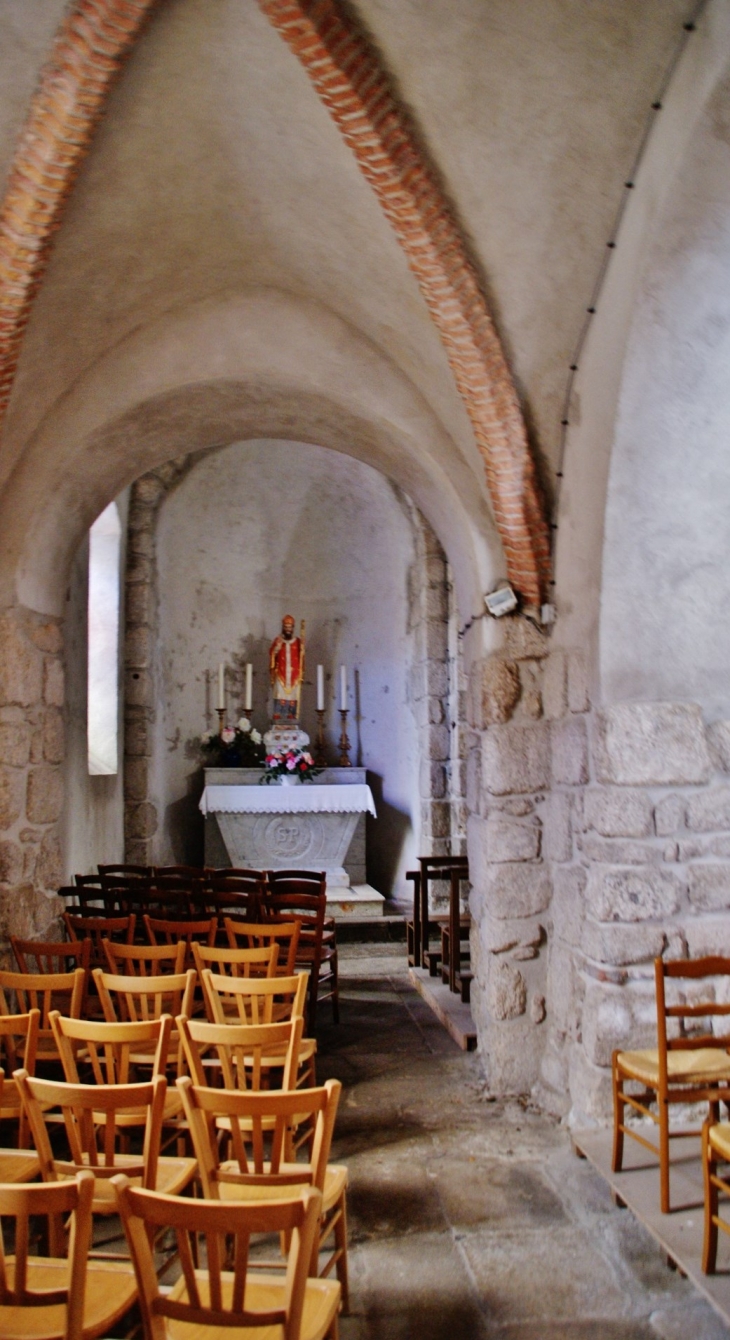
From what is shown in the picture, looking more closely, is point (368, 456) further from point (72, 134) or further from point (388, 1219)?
point (388, 1219)

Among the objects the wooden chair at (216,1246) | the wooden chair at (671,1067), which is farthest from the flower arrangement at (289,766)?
the wooden chair at (216,1246)

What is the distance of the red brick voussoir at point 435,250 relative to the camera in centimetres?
307

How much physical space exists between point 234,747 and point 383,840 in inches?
73.7

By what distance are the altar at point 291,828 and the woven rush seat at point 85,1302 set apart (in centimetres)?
650

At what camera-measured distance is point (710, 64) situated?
9.46 ft

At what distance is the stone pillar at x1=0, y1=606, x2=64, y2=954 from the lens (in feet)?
15.5

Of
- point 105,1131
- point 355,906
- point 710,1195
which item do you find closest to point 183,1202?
point 105,1131

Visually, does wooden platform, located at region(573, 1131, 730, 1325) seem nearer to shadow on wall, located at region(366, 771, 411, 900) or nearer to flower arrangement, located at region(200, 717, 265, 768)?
shadow on wall, located at region(366, 771, 411, 900)

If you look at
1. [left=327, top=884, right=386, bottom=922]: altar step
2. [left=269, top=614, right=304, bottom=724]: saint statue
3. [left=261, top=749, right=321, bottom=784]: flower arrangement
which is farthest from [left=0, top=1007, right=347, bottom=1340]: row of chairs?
[left=269, top=614, right=304, bottom=724]: saint statue

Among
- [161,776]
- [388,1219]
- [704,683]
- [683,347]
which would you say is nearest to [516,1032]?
[388,1219]

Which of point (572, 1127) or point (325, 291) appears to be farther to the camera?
point (325, 291)

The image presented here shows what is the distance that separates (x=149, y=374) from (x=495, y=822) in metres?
2.85

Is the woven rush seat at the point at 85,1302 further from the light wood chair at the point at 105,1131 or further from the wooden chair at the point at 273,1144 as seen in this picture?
the wooden chair at the point at 273,1144

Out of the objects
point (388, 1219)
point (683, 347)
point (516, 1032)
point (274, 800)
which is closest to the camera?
point (388, 1219)
